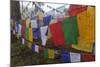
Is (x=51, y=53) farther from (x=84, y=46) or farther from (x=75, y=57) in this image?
(x=84, y=46)

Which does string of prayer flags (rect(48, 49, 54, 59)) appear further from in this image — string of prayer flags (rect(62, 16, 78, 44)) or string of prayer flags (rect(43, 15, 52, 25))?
string of prayer flags (rect(43, 15, 52, 25))

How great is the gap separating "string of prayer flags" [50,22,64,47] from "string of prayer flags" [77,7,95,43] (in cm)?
22

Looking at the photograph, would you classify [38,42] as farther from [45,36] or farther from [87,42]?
[87,42]

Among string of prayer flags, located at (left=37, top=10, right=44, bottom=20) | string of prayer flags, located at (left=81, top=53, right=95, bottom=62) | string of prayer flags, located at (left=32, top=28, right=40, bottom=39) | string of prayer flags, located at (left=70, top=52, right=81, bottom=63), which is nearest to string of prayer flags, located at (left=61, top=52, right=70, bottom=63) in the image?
string of prayer flags, located at (left=70, top=52, right=81, bottom=63)

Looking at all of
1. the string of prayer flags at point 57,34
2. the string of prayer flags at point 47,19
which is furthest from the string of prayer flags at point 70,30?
the string of prayer flags at point 47,19

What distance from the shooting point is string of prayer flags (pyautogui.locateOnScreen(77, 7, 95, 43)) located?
7.16ft

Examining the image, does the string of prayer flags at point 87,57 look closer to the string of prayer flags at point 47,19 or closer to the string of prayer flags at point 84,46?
the string of prayer flags at point 84,46

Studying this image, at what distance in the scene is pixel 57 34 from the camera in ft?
6.93

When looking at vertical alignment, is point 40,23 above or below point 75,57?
above

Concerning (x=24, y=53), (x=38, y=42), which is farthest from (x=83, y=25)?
(x=24, y=53)

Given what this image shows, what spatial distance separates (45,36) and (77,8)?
1.56 feet

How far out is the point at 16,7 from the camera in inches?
78.0

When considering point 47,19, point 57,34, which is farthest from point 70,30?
point 47,19

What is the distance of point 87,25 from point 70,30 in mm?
213
